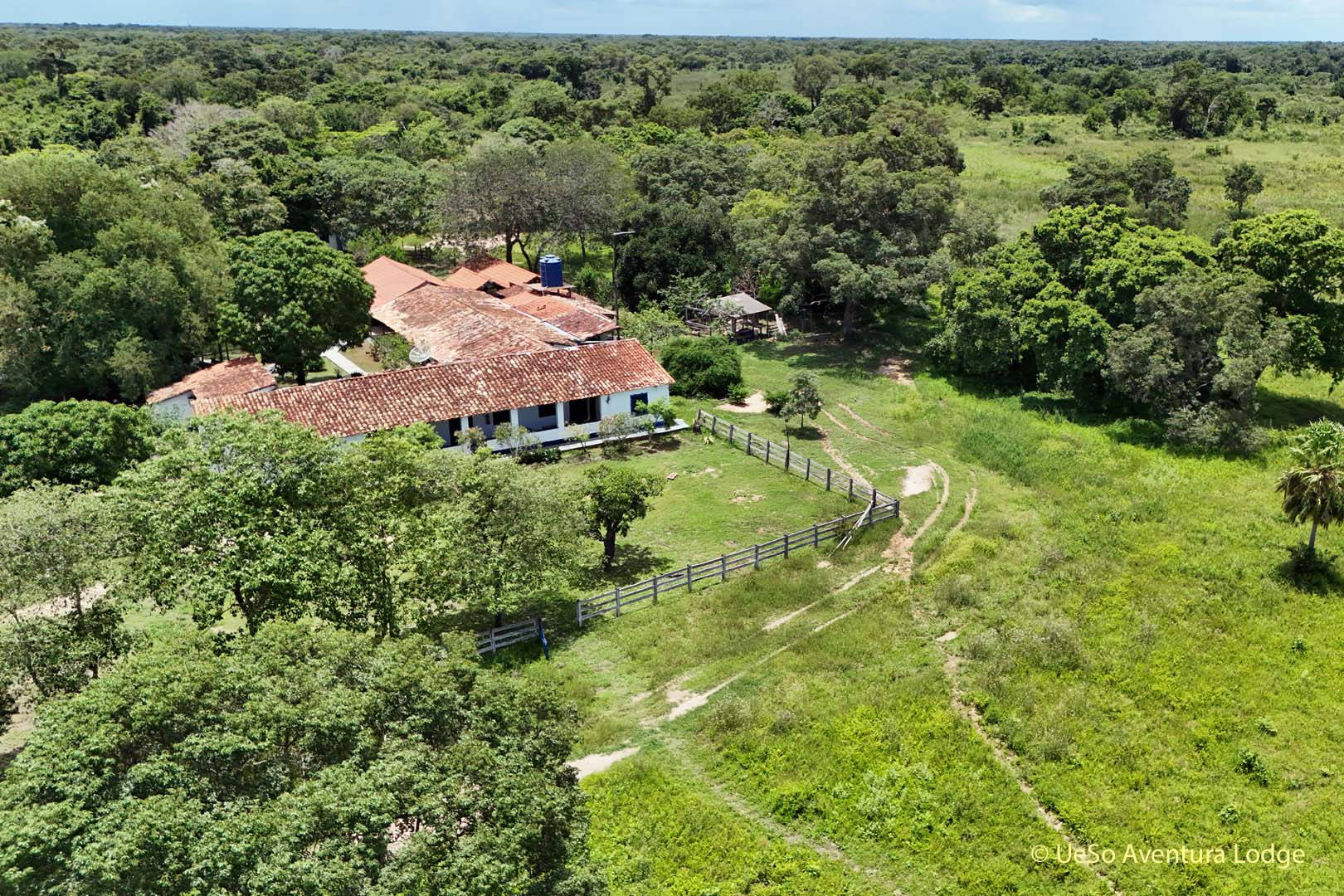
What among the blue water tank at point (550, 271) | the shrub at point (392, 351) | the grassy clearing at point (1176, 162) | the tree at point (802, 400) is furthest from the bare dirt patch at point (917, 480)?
the grassy clearing at point (1176, 162)

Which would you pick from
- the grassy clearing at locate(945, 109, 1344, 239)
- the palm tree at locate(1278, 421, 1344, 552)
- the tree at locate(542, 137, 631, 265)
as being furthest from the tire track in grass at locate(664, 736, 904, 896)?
the grassy clearing at locate(945, 109, 1344, 239)

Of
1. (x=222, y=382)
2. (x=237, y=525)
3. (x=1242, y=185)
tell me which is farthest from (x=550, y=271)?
(x=1242, y=185)

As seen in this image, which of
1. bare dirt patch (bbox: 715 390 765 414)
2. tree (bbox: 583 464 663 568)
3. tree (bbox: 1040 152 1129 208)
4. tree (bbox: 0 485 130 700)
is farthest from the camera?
tree (bbox: 1040 152 1129 208)

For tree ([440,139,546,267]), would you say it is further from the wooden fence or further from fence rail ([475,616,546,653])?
fence rail ([475,616,546,653])

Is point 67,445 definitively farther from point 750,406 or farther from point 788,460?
point 750,406

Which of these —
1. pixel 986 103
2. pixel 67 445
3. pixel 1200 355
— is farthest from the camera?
pixel 986 103

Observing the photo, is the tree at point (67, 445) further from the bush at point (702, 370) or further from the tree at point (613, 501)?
the bush at point (702, 370)

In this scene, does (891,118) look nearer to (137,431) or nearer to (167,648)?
(137,431)
